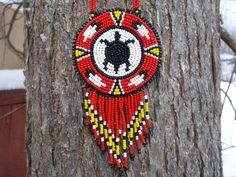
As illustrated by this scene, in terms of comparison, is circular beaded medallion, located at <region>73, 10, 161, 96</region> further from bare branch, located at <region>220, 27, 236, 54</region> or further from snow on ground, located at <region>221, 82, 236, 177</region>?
snow on ground, located at <region>221, 82, 236, 177</region>

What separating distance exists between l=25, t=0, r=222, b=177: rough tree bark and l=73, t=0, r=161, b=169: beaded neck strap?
26mm

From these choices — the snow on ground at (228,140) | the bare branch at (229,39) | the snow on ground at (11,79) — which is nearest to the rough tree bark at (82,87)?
the bare branch at (229,39)

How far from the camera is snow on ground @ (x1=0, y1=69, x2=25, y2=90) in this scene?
3.23 m

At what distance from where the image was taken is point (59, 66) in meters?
1.30

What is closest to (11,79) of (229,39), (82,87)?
(229,39)

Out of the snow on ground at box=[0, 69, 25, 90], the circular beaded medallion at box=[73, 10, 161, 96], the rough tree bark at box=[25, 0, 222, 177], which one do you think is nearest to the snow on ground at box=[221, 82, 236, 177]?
the snow on ground at box=[0, 69, 25, 90]

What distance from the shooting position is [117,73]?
1277mm

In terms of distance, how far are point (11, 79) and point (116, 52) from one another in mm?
2112

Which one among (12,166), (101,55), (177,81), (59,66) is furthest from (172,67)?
(12,166)

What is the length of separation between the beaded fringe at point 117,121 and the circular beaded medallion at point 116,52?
0.03 meters

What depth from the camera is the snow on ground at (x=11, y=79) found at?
3232mm

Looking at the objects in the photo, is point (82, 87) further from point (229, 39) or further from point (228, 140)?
point (228, 140)

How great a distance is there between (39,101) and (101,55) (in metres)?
0.23

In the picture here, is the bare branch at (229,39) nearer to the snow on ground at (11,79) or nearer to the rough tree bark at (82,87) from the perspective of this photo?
the rough tree bark at (82,87)
